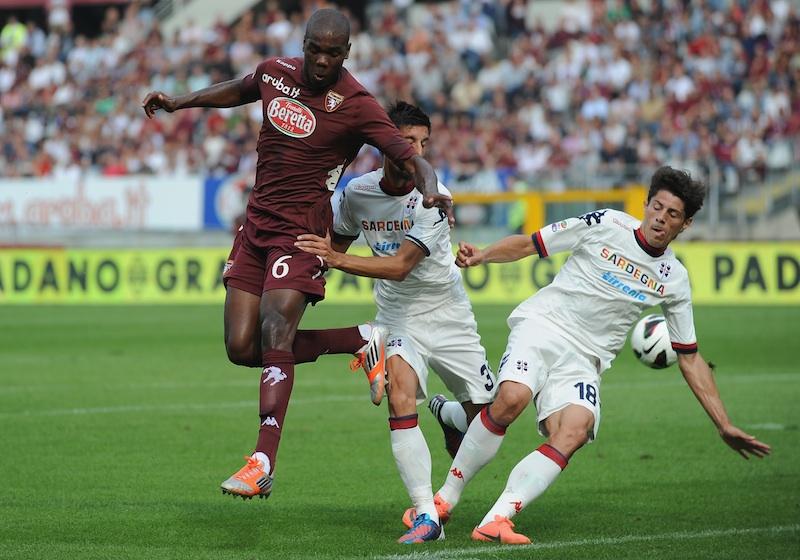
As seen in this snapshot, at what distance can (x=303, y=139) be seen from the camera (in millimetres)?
7234

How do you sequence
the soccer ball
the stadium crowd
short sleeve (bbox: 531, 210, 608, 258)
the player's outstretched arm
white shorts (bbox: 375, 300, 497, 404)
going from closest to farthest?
1. the player's outstretched arm
2. short sleeve (bbox: 531, 210, 608, 258)
3. white shorts (bbox: 375, 300, 497, 404)
4. the soccer ball
5. the stadium crowd

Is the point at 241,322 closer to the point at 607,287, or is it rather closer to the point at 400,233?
the point at 400,233

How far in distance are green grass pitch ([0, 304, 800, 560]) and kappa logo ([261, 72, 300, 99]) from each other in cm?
230

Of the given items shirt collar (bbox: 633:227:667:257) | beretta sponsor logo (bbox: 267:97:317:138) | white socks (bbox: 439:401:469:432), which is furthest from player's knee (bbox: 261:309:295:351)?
shirt collar (bbox: 633:227:667:257)

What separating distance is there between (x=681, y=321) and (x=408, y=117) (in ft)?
6.12

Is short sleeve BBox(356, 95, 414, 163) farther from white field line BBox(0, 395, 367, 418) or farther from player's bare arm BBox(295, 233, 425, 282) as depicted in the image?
white field line BBox(0, 395, 367, 418)

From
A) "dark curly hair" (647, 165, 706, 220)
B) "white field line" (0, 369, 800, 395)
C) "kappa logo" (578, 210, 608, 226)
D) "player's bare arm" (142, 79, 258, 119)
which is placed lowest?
"white field line" (0, 369, 800, 395)

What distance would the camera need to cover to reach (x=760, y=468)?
935 centimetres

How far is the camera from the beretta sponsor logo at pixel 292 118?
721 centimetres

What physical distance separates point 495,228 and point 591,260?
57.8ft

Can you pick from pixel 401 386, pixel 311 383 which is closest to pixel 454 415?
pixel 401 386

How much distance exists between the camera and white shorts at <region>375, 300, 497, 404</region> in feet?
25.5

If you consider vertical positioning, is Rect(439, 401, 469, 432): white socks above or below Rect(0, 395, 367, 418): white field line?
above

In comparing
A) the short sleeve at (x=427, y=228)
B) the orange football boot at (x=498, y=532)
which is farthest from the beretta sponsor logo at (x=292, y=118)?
the orange football boot at (x=498, y=532)
